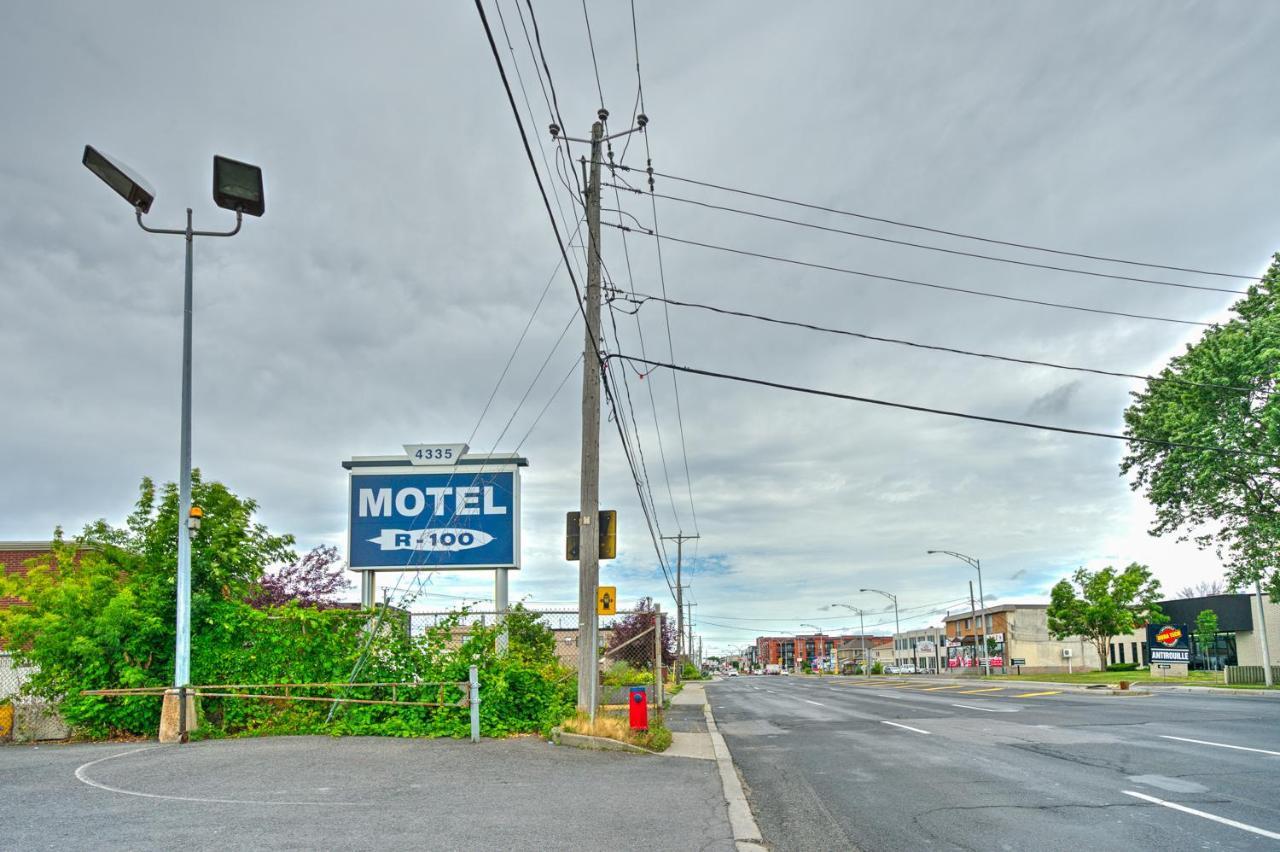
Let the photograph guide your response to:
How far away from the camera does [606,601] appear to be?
14789 millimetres

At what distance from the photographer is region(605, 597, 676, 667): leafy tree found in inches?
1140

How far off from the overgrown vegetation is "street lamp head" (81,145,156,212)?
4781 mm

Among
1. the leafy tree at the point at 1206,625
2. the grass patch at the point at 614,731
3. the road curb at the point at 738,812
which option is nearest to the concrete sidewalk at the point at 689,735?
the grass patch at the point at 614,731

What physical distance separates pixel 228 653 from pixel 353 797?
675 centimetres

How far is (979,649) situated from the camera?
103 meters

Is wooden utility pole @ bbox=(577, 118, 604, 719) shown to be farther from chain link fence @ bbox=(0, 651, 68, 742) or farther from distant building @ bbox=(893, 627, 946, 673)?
distant building @ bbox=(893, 627, 946, 673)

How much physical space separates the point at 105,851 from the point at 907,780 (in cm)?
878

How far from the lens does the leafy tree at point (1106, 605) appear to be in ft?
204

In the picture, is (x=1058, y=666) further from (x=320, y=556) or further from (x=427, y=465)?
(x=427, y=465)

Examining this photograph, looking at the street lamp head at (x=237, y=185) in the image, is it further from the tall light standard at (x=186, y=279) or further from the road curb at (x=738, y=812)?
the road curb at (x=738, y=812)

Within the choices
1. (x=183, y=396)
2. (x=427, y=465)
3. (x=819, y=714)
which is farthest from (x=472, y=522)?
(x=819, y=714)

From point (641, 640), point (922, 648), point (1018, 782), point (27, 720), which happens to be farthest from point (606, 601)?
point (922, 648)

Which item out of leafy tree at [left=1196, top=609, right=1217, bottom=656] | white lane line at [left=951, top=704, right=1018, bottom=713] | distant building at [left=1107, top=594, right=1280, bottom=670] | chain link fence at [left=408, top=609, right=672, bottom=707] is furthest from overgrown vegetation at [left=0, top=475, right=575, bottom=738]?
distant building at [left=1107, top=594, right=1280, bottom=670]

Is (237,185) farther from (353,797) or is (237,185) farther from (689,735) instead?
(689,735)
